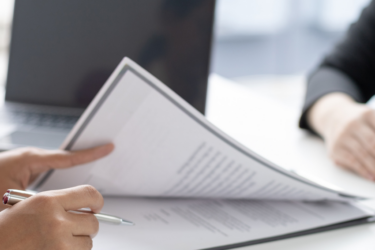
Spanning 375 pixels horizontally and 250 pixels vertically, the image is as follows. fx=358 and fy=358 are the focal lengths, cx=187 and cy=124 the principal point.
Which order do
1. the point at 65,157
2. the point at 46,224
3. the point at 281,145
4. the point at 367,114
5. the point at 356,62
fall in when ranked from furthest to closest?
the point at 356,62, the point at 281,145, the point at 367,114, the point at 65,157, the point at 46,224

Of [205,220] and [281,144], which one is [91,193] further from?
[281,144]

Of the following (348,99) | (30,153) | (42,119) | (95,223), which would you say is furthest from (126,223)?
(348,99)

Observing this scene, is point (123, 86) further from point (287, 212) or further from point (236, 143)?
point (287, 212)

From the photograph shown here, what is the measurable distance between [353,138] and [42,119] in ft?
1.77

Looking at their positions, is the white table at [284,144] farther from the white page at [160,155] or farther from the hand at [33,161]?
the hand at [33,161]

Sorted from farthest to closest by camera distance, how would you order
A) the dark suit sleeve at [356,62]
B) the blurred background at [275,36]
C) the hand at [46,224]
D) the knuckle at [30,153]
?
the blurred background at [275,36]
the dark suit sleeve at [356,62]
the knuckle at [30,153]
the hand at [46,224]

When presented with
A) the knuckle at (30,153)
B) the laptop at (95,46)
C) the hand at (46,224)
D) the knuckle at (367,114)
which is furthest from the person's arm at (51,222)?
the knuckle at (367,114)

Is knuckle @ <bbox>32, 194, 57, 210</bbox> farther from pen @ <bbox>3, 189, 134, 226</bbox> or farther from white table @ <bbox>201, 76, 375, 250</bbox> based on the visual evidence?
white table @ <bbox>201, 76, 375, 250</bbox>

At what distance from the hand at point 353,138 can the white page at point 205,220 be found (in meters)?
0.13

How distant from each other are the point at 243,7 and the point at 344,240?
10.6 feet

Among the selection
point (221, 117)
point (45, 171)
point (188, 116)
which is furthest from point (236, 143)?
point (221, 117)

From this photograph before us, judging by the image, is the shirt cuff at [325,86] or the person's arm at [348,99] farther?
the shirt cuff at [325,86]

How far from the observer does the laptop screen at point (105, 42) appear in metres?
0.65

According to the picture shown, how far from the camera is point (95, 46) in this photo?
2.17 ft
